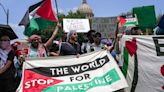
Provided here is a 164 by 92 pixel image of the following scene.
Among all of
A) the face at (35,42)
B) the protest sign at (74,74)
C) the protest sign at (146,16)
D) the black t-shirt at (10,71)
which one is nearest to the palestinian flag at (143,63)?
the protest sign at (74,74)

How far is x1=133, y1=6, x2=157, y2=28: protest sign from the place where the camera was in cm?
1113

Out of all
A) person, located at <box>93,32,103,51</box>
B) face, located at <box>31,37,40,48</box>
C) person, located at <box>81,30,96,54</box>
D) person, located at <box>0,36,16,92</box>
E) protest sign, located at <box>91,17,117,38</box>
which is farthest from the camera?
protest sign, located at <box>91,17,117,38</box>

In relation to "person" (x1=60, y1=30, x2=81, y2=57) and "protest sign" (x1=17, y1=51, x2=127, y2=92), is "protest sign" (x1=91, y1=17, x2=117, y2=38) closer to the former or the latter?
"person" (x1=60, y1=30, x2=81, y2=57)

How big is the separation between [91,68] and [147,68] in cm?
107

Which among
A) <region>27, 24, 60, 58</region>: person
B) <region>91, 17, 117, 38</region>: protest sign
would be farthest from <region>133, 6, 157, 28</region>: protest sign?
<region>27, 24, 60, 58</region>: person

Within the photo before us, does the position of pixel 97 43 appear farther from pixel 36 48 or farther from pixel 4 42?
pixel 4 42

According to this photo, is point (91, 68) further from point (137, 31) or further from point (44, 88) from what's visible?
point (137, 31)

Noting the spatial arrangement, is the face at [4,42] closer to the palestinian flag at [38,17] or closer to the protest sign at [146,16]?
the palestinian flag at [38,17]

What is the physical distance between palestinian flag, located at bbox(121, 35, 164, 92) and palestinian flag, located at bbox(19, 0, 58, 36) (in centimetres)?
189

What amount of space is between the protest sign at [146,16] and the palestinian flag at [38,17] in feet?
8.45

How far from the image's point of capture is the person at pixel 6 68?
26.2 ft

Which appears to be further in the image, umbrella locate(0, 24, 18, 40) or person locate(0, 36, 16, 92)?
umbrella locate(0, 24, 18, 40)

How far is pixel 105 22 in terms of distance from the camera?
50.8 feet

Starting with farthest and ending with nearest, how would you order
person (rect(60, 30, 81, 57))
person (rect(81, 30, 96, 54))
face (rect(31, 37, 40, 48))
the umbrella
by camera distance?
1. the umbrella
2. person (rect(81, 30, 96, 54))
3. person (rect(60, 30, 81, 57))
4. face (rect(31, 37, 40, 48))
